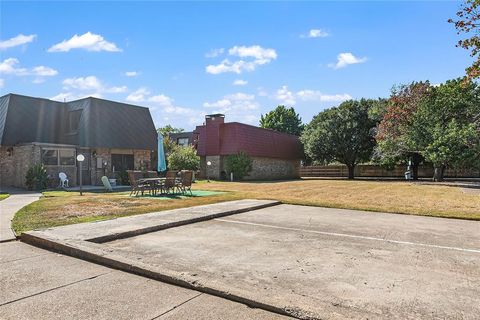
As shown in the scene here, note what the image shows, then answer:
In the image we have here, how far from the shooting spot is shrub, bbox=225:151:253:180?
29.3m

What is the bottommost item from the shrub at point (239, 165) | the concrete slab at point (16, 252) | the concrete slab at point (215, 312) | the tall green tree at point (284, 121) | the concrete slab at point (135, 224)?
the concrete slab at point (215, 312)

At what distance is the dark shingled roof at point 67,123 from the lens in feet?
70.7

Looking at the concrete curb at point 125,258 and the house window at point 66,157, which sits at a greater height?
the house window at point 66,157

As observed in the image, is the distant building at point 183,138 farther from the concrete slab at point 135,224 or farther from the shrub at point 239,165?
the concrete slab at point 135,224

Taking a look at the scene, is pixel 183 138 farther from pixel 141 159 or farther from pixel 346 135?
pixel 346 135

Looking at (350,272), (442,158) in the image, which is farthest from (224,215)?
(442,158)

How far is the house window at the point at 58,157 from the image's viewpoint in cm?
2014

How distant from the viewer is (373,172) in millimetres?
39031

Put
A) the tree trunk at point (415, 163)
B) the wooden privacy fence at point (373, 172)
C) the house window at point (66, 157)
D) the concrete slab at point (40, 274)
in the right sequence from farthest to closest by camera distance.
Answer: the wooden privacy fence at point (373, 172), the tree trunk at point (415, 163), the house window at point (66, 157), the concrete slab at point (40, 274)

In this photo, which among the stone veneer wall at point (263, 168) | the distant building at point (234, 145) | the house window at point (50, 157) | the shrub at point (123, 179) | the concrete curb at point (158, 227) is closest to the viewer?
the concrete curb at point (158, 227)

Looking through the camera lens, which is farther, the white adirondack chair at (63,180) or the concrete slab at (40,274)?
the white adirondack chair at (63,180)

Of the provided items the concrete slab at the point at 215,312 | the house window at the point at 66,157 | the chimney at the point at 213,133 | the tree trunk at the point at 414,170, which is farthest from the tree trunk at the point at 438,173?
the concrete slab at the point at 215,312

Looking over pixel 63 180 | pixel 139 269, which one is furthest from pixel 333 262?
pixel 63 180

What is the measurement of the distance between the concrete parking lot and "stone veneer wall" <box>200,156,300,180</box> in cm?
2292
